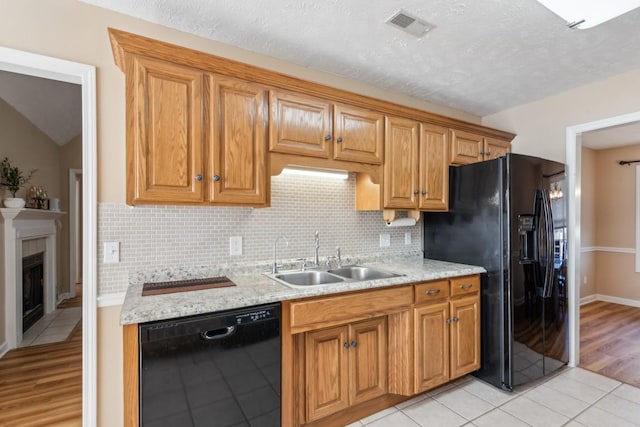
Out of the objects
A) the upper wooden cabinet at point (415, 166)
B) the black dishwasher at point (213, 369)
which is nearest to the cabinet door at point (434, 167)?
the upper wooden cabinet at point (415, 166)

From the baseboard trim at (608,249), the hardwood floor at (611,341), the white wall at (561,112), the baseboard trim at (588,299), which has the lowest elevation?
the hardwood floor at (611,341)

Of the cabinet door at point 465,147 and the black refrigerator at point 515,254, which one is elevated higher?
the cabinet door at point 465,147

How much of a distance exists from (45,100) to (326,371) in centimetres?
434

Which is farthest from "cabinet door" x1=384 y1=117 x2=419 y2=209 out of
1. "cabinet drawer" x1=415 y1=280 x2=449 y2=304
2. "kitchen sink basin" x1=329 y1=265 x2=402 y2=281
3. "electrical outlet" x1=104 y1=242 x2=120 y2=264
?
"electrical outlet" x1=104 y1=242 x2=120 y2=264

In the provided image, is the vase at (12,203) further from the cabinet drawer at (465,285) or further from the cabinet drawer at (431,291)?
the cabinet drawer at (465,285)

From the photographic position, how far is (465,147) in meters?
2.78

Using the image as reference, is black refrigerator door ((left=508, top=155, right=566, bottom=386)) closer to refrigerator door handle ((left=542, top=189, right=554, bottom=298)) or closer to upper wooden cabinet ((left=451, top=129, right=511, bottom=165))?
refrigerator door handle ((left=542, top=189, right=554, bottom=298))

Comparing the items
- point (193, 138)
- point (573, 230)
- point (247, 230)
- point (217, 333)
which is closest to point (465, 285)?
point (573, 230)

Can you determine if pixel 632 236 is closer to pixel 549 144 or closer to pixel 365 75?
pixel 549 144

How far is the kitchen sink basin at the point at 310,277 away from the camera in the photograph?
2248 millimetres

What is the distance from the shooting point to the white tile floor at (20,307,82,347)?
3.39 m

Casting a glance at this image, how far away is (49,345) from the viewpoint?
10.7 feet

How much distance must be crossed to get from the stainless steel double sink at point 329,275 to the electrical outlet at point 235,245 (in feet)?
0.91

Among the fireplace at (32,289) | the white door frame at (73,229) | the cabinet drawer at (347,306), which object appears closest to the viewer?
the cabinet drawer at (347,306)
